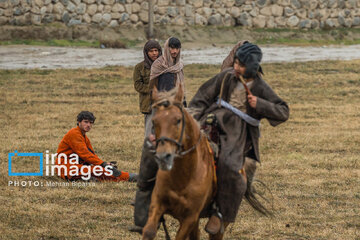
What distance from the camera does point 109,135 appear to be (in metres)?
13.1

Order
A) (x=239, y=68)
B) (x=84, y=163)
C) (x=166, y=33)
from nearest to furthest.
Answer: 1. (x=239, y=68)
2. (x=84, y=163)
3. (x=166, y=33)

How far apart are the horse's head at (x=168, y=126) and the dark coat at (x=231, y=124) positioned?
0.65 metres

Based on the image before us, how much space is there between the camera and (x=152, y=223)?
558 centimetres

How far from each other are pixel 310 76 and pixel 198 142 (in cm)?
1417

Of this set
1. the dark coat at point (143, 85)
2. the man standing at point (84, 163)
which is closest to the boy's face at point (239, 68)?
the dark coat at point (143, 85)

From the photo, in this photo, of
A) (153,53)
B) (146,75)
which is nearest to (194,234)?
(153,53)

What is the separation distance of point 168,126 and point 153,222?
87 cm

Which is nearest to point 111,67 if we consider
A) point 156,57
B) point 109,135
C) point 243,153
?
point 109,135

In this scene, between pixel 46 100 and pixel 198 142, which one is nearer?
pixel 198 142

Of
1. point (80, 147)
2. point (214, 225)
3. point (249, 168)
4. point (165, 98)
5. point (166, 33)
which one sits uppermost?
point (165, 98)

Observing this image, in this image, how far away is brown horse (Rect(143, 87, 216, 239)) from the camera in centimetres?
525

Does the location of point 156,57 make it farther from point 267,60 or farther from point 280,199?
point 267,60

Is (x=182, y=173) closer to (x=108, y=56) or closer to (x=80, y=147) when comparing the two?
(x=80, y=147)

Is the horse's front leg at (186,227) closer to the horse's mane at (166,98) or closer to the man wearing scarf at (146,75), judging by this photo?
the horse's mane at (166,98)
